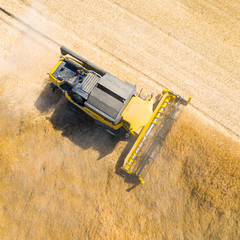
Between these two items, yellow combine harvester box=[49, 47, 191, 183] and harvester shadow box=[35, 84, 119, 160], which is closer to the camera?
yellow combine harvester box=[49, 47, 191, 183]

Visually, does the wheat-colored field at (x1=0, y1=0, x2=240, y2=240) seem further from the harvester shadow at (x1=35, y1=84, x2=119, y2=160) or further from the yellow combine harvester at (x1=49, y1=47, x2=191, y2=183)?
the yellow combine harvester at (x1=49, y1=47, x2=191, y2=183)

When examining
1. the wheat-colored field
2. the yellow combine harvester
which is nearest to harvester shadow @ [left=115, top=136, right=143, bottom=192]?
the wheat-colored field

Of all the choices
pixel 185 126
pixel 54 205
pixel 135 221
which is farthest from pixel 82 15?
pixel 135 221

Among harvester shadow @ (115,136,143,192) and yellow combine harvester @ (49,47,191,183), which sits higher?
yellow combine harvester @ (49,47,191,183)

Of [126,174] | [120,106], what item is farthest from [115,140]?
[120,106]

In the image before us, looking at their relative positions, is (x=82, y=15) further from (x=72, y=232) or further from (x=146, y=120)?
(x=72, y=232)

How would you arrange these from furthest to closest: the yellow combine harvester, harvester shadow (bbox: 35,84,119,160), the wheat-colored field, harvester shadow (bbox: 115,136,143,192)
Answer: harvester shadow (bbox: 35,84,119,160) → harvester shadow (bbox: 115,136,143,192) → the wheat-colored field → the yellow combine harvester

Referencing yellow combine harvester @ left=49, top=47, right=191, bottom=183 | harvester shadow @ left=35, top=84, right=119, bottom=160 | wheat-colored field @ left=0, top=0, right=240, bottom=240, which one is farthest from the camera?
harvester shadow @ left=35, top=84, right=119, bottom=160
